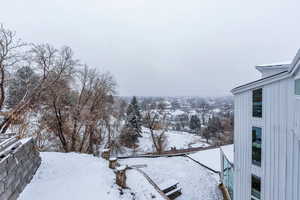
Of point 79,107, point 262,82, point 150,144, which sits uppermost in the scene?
point 262,82

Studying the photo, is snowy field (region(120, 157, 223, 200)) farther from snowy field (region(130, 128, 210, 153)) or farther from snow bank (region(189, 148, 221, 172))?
snowy field (region(130, 128, 210, 153))

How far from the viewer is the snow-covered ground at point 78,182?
184 inches

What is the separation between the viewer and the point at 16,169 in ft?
14.0

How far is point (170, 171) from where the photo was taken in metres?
9.63

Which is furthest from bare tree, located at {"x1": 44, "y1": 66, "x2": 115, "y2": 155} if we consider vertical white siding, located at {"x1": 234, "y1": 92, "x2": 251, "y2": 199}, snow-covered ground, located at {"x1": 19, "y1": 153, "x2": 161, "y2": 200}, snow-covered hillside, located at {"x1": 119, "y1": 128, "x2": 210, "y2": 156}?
vertical white siding, located at {"x1": 234, "y1": 92, "x2": 251, "y2": 199}

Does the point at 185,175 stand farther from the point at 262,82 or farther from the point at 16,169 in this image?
the point at 16,169

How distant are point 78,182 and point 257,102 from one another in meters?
6.57

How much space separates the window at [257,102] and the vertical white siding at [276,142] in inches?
5.8

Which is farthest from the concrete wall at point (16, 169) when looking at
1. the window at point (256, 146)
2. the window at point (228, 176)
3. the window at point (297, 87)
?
the window at point (228, 176)

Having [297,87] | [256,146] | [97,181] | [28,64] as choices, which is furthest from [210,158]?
[28,64]

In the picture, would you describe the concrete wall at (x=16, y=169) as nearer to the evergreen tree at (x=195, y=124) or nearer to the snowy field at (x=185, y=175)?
the snowy field at (x=185, y=175)

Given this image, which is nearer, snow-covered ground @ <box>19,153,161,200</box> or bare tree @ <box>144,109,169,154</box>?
snow-covered ground @ <box>19,153,161,200</box>

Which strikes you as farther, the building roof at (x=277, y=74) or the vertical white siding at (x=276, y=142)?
the vertical white siding at (x=276, y=142)

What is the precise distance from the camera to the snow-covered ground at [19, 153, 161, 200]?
15.3ft
